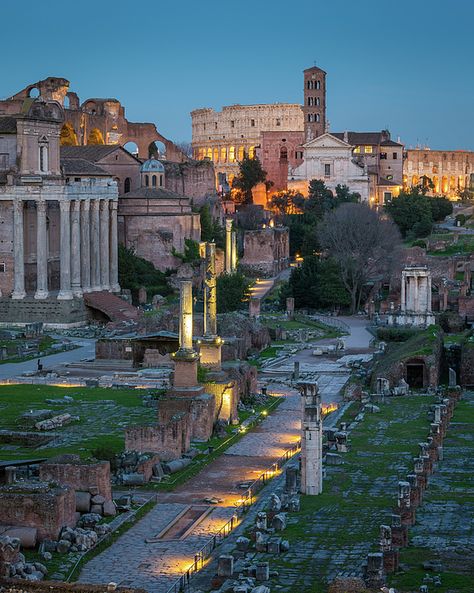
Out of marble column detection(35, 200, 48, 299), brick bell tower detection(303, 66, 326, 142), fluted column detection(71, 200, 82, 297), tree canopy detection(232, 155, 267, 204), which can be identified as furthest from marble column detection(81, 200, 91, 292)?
brick bell tower detection(303, 66, 326, 142)

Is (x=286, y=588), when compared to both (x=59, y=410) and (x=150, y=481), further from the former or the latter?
(x=59, y=410)

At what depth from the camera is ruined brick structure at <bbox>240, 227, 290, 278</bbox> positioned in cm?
9838

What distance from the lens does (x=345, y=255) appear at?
277 ft

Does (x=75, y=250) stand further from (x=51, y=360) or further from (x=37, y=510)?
(x=37, y=510)

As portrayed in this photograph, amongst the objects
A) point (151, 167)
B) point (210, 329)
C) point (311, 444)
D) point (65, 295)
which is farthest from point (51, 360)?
point (151, 167)

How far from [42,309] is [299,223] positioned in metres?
40.7

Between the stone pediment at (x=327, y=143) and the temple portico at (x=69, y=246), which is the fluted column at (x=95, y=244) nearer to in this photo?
the temple portico at (x=69, y=246)

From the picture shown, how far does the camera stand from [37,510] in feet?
96.0

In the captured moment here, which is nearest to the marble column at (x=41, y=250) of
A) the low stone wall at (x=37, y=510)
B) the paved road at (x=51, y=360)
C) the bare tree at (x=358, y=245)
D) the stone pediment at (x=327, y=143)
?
the paved road at (x=51, y=360)

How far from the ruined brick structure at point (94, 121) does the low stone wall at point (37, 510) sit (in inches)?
2802

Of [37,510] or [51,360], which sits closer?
[37,510]

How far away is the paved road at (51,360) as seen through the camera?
56.5 m

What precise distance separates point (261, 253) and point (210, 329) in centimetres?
4944

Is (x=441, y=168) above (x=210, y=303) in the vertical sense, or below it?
above
